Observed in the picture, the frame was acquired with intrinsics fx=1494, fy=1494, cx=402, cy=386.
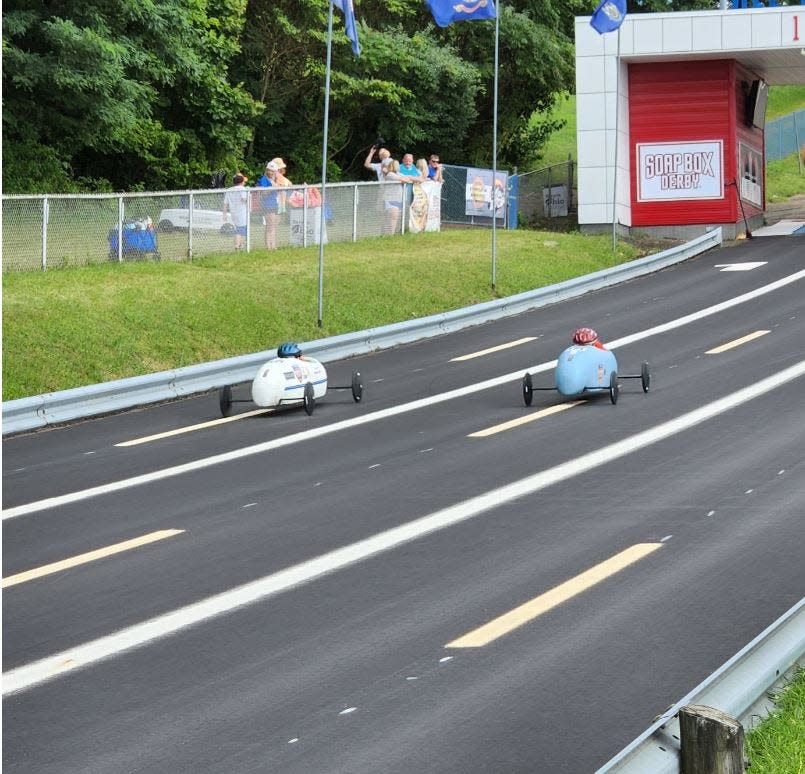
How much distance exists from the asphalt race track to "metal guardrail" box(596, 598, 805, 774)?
0.62m

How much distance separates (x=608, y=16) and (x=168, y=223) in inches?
504

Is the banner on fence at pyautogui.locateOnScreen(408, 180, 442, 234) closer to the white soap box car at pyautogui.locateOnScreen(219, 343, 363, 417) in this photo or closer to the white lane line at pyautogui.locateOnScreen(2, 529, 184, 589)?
the white soap box car at pyautogui.locateOnScreen(219, 343, 363, 417)

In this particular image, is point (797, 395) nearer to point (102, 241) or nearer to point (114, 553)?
point (114, 553)

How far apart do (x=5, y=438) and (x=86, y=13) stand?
19.1 meters

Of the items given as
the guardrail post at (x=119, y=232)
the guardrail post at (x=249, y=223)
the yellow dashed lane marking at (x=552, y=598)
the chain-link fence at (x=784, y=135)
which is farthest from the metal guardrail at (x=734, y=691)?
the chain-link fence at (x=784, y=135)

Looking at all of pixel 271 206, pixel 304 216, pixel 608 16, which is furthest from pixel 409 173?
pixel 608 16

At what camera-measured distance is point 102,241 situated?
87.5 ft

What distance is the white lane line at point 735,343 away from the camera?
22.8 meters

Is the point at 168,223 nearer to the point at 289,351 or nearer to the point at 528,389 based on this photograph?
the point at 289,351

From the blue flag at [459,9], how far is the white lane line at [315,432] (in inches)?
273

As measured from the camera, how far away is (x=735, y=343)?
76.9 ft

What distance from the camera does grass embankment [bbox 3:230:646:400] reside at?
22.1 m

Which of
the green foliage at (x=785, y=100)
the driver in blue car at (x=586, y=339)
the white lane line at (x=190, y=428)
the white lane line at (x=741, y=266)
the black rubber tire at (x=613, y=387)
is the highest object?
the green foliage at (x=785, y=100)

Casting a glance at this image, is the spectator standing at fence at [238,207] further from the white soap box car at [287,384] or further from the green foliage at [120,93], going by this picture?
the white soap box car at [287,384]
